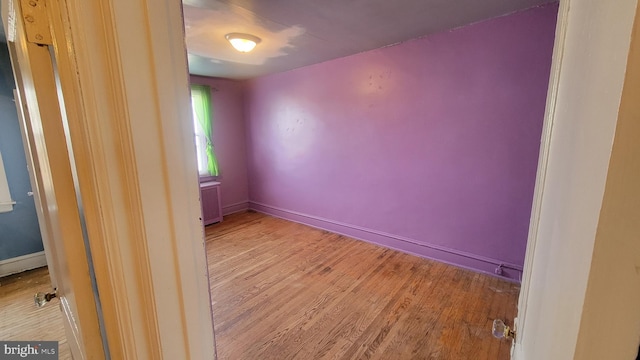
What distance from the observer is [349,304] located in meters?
2.12

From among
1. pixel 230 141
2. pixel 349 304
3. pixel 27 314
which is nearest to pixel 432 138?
pixel 349 304

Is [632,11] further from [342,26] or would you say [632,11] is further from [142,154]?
[342,26]

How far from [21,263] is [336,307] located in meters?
3.39

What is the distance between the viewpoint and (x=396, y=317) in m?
1.96

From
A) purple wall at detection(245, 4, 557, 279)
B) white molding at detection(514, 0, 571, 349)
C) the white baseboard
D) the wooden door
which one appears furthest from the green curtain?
white molding at detection(514, 0, 571, 349)

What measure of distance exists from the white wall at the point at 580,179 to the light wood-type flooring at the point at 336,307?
1332 millimetres

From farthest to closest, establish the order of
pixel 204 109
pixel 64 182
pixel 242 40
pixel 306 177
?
pixel 204 109, pixel 306 177, pixel 242 40, pixel 64 182

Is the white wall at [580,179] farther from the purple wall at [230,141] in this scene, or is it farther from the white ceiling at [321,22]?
the purple wall at [230,141]

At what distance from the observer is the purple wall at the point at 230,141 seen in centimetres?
431

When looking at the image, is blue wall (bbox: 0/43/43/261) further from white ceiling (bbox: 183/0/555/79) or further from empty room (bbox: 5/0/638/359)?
white ceiling (bbox: 183/0/555/79)

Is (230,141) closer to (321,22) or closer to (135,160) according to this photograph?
(321,22)

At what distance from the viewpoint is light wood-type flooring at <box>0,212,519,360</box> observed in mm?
1702

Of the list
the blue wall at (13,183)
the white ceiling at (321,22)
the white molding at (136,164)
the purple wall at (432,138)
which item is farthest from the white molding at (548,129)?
the blue wall at (13,183)

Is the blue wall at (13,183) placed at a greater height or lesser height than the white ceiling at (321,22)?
lesser
